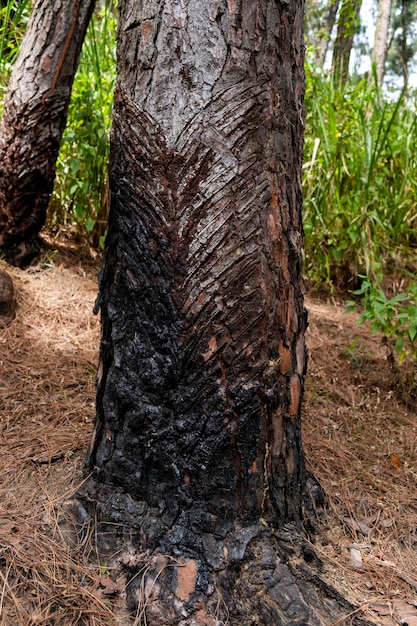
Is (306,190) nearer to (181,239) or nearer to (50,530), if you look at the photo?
(181,239)

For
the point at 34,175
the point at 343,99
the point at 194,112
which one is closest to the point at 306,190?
the point at 343,99

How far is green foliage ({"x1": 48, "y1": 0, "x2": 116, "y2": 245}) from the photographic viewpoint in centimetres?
367

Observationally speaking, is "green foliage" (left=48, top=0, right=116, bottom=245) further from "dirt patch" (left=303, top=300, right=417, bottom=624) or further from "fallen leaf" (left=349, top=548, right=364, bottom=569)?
"fallen leaf" (left=349, top=548, right=364, bottom=569)

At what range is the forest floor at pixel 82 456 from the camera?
55.9 inches

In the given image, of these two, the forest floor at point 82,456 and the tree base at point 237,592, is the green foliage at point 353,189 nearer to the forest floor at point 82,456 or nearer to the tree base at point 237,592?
the forest floor at point 82,456

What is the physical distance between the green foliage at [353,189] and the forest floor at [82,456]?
0.68m

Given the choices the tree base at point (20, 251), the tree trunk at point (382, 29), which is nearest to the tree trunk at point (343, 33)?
the tree base at point (20, 251)

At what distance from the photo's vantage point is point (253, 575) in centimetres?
142

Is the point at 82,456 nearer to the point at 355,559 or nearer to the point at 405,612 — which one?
the point at 355,559

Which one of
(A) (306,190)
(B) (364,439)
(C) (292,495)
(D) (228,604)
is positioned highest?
(A) (306,190)

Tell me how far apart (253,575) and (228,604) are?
10cm

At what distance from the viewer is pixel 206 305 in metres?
1.43

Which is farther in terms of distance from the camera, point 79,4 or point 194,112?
point 79,4

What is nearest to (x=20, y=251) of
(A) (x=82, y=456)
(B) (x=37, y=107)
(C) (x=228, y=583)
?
(B) (x=37, y=107)
